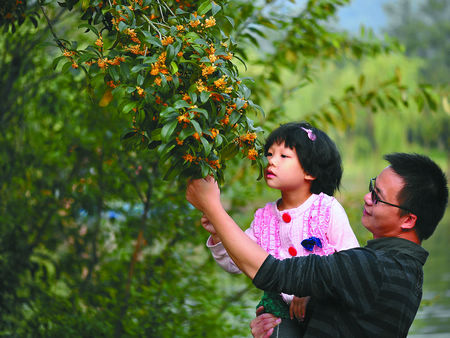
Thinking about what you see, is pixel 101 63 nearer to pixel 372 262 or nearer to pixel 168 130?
pixel 168 130

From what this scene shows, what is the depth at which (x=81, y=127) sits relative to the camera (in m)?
4.09

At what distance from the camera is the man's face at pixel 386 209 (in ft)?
5.80

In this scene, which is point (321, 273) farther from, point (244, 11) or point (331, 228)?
point (244, 11)

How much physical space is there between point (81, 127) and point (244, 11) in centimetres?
131

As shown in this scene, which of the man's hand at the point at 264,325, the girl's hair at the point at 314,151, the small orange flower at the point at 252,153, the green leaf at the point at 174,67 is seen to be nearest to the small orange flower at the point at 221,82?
the green leaf at the point at 174,67

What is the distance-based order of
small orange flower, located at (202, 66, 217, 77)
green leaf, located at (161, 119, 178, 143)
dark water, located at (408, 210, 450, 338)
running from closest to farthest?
green leaf, located at (161, 119, 178, 143) < small orange flower, located at (202, 66, 217, 77) < dark water, located at (408, 210, 450, 338)

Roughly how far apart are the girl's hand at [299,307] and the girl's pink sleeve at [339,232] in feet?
0.86

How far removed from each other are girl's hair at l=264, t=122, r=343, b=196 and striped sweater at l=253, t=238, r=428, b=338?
0.55 metres

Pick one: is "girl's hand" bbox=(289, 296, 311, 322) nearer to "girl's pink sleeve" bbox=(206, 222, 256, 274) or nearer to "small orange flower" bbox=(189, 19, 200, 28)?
"girl's pink sleeve" bbox=(206, 222, 256, 274)

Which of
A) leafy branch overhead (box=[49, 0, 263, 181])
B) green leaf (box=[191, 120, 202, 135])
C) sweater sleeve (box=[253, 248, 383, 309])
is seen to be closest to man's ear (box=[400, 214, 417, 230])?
sweater sleeve (box=[253, 248, 383, 309])

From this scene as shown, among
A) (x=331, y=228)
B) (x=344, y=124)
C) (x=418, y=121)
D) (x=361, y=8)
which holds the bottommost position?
(x=331, y=228)

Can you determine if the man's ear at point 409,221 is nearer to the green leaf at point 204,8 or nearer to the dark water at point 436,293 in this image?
the green leaf at point 204,8

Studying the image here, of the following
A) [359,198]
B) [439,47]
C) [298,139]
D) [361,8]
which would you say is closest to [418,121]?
[439,47]

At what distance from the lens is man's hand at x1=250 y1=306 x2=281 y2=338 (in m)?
2.03
